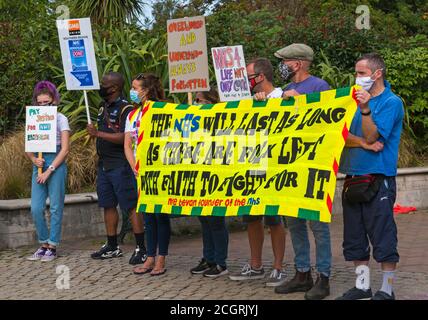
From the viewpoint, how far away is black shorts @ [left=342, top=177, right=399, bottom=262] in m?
5.85

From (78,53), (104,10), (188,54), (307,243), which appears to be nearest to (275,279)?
(307,243)

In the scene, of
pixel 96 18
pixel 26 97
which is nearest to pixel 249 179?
pixel 26 97

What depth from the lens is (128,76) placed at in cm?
1201

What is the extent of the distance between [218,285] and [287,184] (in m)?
1.21

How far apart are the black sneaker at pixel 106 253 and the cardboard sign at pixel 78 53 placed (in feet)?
5.50

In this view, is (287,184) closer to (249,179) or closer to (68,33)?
(249,179)

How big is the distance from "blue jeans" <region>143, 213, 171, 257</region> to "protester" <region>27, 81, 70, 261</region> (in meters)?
1.29

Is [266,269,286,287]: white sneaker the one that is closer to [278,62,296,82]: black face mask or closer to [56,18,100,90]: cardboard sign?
[278,62,296,82]: black face mask

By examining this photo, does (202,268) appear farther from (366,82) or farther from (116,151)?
(366,82)

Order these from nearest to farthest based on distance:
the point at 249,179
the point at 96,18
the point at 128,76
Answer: the point at 249,179, the point at 128,76, the point at 96,18

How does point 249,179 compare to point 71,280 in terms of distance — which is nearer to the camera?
point 249,179

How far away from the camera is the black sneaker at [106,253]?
8305 millimetres

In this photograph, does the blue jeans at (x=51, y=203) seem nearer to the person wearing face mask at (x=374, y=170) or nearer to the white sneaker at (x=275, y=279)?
the white sneaker at (x=275, y=279)

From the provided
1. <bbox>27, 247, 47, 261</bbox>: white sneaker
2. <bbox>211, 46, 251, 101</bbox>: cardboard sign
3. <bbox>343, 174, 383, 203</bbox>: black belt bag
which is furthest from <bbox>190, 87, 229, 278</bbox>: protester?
<bbox>27, 247, 47, 261</bbox>: white sneaker
